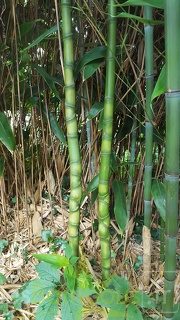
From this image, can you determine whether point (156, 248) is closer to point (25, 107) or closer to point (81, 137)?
point (81, 137)

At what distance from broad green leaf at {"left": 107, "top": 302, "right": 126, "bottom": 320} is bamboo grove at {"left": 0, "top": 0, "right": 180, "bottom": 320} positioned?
0.31 feet

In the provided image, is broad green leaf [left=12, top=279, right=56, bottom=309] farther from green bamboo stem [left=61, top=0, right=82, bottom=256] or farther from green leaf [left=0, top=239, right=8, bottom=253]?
green leaf [left=0, top=239, right=8, bottom=253]

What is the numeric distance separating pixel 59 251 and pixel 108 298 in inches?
11.9

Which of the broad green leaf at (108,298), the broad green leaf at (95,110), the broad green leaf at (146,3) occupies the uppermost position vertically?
the broad green leaf at (146,3)

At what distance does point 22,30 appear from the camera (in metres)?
0.77

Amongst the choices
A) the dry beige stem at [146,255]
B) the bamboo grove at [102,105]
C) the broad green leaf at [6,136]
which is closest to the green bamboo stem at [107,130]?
the bamboo grove at [102,105]

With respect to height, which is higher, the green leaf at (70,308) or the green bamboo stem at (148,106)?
the green bamboo stem at (148,106)

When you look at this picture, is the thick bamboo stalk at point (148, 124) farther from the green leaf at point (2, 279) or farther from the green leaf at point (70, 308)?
the green leaf at point (2, 279)

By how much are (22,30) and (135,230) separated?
26.5 inches

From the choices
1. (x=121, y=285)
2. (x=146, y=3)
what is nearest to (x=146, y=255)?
(x=121, y=285)

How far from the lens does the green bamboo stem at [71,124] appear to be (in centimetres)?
58

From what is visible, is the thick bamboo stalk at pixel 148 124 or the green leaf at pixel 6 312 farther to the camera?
the green leaf at pixel 6 312

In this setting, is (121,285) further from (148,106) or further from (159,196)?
(148,106)

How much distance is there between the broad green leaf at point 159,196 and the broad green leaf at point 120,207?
0.08 metres
